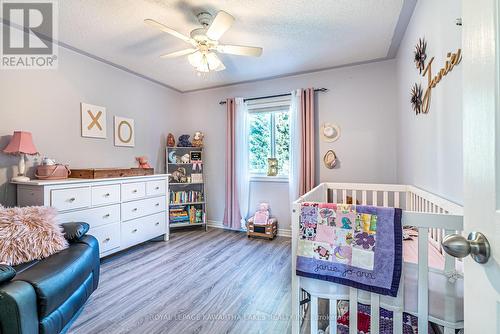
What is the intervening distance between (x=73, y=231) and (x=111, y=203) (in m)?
0.73

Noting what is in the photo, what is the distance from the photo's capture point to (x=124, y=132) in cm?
313

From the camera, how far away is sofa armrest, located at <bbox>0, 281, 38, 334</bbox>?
3.54ft

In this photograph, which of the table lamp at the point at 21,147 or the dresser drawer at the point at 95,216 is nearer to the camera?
the table lamp at the point at 21,147

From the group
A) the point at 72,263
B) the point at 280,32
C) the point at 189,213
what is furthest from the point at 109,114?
the point at 280,32

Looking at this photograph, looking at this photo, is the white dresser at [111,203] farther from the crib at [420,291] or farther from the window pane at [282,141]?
the crib at [420,291]

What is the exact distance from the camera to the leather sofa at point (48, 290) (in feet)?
3.58

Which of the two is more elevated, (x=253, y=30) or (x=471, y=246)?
(x=253, y=30)

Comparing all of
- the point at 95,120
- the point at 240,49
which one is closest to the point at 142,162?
the point at 95,120

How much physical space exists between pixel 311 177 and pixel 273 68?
1.55m

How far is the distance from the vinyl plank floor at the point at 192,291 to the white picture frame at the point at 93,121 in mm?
1470

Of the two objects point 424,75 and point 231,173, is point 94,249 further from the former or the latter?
point 424,75

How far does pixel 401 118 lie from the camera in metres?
2.56

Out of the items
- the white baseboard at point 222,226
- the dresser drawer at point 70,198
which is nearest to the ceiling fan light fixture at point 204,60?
the dresser drawer at point 70,198

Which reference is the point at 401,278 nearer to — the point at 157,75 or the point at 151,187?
the point at 151,187
